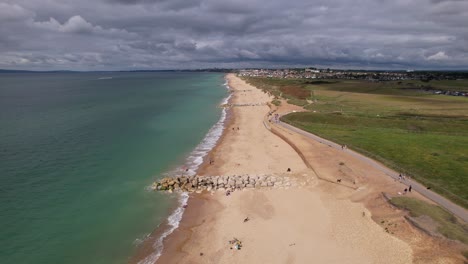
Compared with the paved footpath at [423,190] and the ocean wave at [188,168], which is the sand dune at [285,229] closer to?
A: the ocean wave at [188,168]

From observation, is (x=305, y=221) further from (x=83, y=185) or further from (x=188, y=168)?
(x=83, y=185)

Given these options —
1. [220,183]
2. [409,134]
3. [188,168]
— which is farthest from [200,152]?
[409,134]

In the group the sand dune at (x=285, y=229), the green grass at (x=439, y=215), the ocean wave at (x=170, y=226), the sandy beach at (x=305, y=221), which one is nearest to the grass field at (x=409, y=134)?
the green grass at (x=439, y=215)

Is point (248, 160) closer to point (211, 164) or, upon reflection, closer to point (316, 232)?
point (211, 164)

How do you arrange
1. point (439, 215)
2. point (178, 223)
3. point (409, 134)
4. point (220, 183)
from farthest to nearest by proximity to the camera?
point (409, 134)
point (220, 183)
point (178, 223)
point (439, 215)

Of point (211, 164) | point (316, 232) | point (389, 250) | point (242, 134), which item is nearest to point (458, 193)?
point (389, 250)

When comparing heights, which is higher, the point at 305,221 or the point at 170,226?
the point at 305,221

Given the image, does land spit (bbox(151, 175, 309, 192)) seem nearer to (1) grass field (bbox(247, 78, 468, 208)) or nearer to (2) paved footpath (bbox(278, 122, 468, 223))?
(2) paved footpath (bbox(278, 122, 468, 223))
